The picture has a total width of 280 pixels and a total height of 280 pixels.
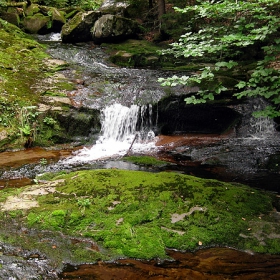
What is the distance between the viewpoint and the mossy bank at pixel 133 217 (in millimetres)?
4091

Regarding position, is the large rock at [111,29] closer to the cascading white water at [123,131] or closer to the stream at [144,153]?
the stream at [144,153]

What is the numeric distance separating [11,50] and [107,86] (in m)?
4.61

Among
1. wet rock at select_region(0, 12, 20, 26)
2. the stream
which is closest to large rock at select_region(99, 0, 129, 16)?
wet rock at select_region(0, 12, 20, 26)

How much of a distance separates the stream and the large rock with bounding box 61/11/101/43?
2969 mm

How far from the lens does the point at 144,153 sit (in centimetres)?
919

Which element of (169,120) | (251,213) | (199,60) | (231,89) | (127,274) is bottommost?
(127,274)

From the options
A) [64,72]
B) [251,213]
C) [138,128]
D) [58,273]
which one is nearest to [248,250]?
[251,213]

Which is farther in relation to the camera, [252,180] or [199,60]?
[199,60]

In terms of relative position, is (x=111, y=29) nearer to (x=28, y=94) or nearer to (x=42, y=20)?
(x=42, y=20)

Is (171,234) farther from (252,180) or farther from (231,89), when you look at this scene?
(231,89)

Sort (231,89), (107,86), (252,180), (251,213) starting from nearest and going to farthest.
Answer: (251,213)
(252,180)
(231,89)
(107,86)

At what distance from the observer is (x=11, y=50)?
508 inches

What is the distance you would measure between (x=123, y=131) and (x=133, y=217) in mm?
6161

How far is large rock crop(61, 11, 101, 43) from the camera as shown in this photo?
665 inches
